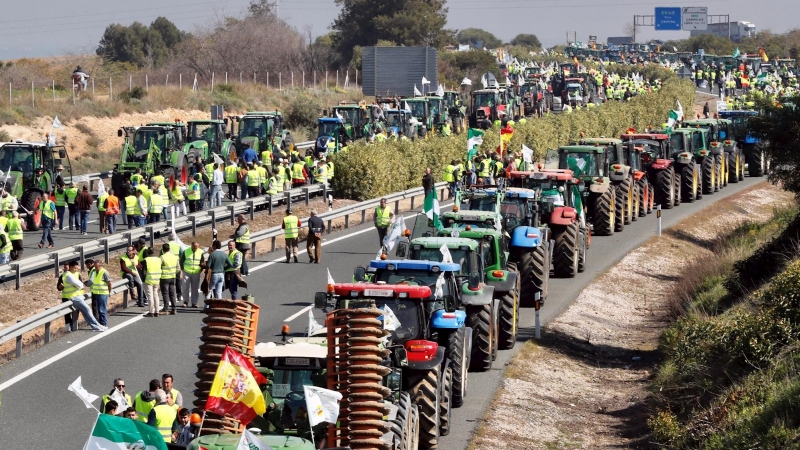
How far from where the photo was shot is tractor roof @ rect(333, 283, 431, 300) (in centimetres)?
1527

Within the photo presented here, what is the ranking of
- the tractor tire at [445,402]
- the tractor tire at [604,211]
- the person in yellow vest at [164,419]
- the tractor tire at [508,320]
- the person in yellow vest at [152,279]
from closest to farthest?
the person in yellow vest at [164,419]
the tractor tire at [445,402]
the tractor tire at [508,320]
the person in yellow vest at [152,279]
the tractor tire at [604,211]

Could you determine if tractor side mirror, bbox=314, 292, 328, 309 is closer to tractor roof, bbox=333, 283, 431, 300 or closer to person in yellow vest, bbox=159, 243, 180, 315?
tractor roof, bbox=333, 283, 431, 300

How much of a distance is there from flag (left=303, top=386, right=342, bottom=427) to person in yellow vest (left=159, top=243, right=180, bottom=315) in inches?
430

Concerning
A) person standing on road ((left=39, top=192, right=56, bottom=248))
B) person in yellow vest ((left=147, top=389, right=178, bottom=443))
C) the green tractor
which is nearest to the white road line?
person in yellow vest ((left=147, top=389, right=178, bottom=443))

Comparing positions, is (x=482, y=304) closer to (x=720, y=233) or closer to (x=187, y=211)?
(x=187, y=211)

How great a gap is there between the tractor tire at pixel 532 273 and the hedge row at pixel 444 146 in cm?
1451

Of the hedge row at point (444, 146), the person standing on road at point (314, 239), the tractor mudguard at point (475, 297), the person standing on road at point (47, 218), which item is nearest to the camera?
the tractor mudguard at point (475, 297)

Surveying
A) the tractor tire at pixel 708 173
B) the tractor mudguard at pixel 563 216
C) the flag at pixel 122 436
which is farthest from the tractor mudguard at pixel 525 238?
the tractor tire at pixel 708 173

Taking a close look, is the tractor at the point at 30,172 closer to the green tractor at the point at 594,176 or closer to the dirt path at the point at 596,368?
the green tractor at the point at 594,176

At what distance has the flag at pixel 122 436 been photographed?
10.2 m

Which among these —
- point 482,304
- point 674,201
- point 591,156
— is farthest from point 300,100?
point 482,304

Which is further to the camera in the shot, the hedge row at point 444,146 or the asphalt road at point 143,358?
the hedge row at point 444,146

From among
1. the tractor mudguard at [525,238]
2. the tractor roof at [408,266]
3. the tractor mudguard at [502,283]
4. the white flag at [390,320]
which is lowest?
the tractor mudguard at [502,283]

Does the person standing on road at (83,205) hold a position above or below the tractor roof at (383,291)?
below
